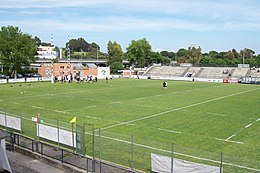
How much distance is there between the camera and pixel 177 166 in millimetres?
11109

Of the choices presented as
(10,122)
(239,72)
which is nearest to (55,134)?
(10,122)

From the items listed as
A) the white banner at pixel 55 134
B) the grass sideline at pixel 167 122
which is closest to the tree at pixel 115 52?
the grass sideline at pixel 167 122

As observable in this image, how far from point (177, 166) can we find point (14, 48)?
225 ft

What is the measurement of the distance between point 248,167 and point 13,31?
73.4 metres

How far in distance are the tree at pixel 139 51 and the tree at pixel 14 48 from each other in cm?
5504

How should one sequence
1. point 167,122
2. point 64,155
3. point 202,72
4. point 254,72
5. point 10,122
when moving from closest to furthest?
1. point 64,155
2. point 10,122
3. point 167,122
4. point 254,72
5. point 202,72

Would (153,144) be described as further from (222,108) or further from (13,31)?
(13,31)

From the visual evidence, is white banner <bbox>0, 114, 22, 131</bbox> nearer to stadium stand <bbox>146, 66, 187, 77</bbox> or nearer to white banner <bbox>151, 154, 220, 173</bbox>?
white banner <bbox>151, 154, 220, 173</bbox>

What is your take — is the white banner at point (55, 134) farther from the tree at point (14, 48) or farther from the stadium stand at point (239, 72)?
the stadium stand at point (239, 72)

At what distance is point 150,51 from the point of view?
417ft

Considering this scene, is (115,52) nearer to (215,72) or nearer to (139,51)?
(139,51)

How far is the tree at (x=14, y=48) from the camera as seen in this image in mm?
71938

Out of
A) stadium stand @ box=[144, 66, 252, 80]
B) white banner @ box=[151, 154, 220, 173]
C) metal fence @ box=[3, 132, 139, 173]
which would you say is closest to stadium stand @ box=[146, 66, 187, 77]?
stadium stand @ box=[144, 66, 252, 80]

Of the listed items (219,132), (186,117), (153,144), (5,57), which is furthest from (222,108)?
(5,57)
